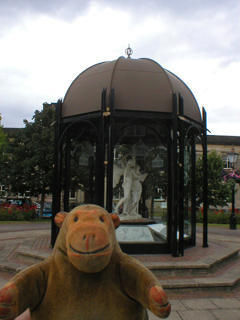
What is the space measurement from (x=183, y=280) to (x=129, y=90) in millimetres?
4483

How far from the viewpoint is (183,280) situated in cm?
591

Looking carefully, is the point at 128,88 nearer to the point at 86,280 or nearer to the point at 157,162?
the point at 157,162

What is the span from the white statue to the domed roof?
2.36 metres

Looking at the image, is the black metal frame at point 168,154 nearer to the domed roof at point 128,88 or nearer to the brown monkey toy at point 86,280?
the domed roof at point 128,88

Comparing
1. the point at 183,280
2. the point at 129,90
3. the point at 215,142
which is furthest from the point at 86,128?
the point at 215,142

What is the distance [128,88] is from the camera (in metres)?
7.55

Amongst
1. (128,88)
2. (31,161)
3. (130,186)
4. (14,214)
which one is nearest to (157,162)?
(130,186)

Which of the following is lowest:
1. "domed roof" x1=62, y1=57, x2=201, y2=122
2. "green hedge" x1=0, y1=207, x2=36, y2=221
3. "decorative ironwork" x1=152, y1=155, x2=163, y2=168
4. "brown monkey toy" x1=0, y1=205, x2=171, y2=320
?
"green hedge" x1=0, y1=207, x2=36, y2=221

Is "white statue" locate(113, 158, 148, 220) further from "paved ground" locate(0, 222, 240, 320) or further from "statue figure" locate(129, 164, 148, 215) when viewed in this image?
"paved ground" locate(0, 222, 240, 320)

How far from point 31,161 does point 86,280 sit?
21085 mm

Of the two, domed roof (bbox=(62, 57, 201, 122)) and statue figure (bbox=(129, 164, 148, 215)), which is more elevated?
domed roof (bbox=(62, 57, 201, 122))

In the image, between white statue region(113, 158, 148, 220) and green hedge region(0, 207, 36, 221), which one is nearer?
white statue region(113, 158, 148, 220)

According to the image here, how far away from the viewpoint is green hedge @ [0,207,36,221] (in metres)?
20.5

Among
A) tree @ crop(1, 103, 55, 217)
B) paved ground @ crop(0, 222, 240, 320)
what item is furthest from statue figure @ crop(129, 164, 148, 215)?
tree @ crop(1, 103, 55, 217)
